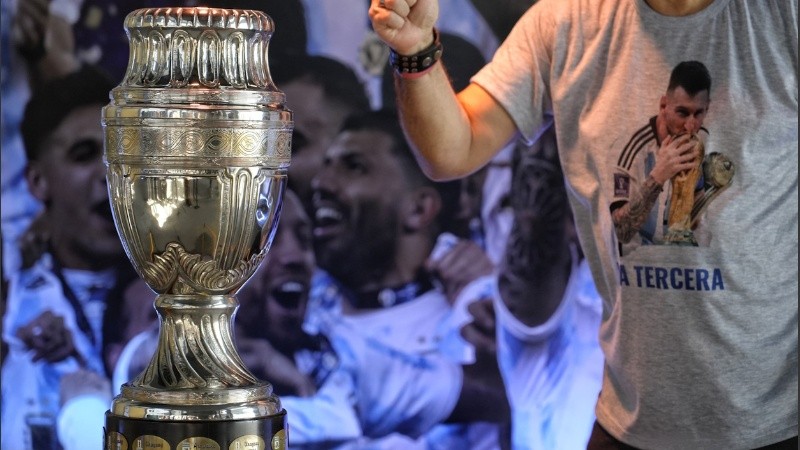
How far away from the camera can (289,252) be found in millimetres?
2676

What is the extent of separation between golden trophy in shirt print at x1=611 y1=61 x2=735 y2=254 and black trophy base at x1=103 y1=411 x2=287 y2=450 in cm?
74

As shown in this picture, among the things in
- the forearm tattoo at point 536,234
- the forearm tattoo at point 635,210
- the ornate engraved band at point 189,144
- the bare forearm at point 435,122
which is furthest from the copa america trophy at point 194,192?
the forearm tattoo at point 536,234

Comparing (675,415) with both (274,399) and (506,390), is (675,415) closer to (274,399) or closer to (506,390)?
(274,399)

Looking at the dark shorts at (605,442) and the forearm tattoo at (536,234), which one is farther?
the forearm tattoo at (536,234)

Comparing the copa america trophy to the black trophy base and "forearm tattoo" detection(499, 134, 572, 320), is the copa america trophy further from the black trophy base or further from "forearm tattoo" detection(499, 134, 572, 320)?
"forearm tattoo" detection(499, 134, 572, 320)

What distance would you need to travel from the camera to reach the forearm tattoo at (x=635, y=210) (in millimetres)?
1577

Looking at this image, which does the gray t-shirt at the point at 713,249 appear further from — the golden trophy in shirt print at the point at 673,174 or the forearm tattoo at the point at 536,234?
the forearm tattoo at the point at 536,234

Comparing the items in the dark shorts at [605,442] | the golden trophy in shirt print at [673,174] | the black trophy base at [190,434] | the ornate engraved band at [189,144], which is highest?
the ornate engraved band at [189,144]

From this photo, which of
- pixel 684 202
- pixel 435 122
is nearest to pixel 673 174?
pixel 684 202

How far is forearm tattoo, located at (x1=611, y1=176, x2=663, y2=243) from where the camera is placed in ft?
5.17

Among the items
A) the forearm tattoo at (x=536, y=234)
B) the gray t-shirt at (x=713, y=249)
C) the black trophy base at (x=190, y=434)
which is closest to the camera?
the black trophy base at (x=190, y=434)

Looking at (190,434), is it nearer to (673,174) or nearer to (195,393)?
(195,393)

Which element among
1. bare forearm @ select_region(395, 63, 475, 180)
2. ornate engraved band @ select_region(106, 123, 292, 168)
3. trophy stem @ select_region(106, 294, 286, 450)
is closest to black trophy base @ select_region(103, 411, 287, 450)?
trophy stem @ select_region(106, 294, 286, 450)

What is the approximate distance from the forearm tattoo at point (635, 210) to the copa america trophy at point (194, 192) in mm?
694
